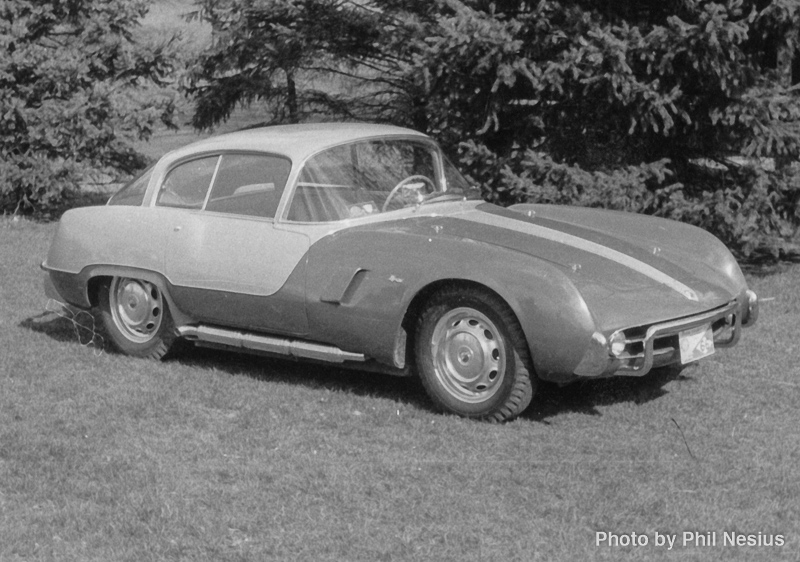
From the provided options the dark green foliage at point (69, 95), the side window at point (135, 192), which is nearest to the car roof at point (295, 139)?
the side window at point (135, 192)

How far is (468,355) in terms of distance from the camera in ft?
19.0

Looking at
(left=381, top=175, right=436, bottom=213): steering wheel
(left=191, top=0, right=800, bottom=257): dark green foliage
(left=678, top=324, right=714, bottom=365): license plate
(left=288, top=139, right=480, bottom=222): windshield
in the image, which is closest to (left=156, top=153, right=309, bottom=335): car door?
(left=288, top=139, right=480, bottom=222): windshield

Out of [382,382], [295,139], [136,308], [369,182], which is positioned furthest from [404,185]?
[136,308]

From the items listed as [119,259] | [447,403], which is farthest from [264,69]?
[447,403]

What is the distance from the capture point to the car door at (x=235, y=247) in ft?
20.8

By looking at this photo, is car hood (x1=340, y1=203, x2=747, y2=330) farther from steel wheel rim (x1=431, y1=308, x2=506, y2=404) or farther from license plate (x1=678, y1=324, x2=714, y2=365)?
steel wheel rim (x1=431, y1=308, x2=506, y2=404)

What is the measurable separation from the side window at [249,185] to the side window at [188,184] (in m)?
0.10

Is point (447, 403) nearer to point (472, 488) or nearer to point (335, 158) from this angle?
point (472, 488)

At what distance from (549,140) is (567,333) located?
5.05 metres

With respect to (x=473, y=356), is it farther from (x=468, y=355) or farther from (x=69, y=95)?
(x=69, y=95)

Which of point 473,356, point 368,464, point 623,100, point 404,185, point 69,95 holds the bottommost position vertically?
point 368,464

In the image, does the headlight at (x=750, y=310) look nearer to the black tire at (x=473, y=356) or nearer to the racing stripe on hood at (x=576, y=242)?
the racing stripe on hood at (x=576, y=242)

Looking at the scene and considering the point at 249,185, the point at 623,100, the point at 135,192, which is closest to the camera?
the point at 249,185

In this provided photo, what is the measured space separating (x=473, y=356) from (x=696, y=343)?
1.14 m
